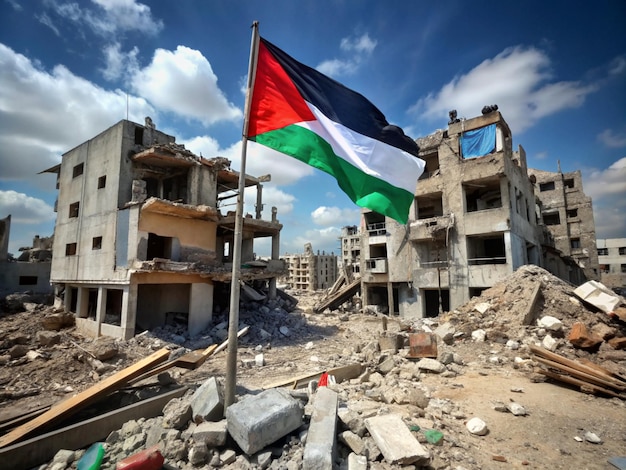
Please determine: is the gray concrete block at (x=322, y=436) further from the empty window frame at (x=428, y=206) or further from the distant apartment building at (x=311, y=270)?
the distant apartment building at (x=311, y=270)

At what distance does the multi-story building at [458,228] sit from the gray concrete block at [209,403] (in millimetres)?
19702

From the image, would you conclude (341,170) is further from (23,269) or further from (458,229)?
(23,269)

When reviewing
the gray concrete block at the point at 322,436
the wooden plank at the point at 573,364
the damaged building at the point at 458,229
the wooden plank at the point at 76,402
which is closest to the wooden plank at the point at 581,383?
the wooden plank at the point at 573,364

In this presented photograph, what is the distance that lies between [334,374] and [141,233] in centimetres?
1160

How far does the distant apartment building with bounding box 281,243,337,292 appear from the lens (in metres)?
52.5

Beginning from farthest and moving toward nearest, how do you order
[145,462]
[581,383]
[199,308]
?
[199,308] < [581,383] < [145,462]

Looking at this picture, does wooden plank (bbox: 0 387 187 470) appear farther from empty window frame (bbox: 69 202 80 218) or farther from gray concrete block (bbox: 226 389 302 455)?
empty window frame (bbox: 69 202 80 218)

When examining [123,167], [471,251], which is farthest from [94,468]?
[471,251]

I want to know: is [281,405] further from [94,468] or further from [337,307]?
[337,307]

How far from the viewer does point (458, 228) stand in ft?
72.1

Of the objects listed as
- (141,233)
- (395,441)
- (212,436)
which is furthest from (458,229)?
(212,436)

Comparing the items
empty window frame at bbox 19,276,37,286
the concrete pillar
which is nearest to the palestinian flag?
the concrete pillar

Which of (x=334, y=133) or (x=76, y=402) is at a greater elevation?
(x=334, y=133)

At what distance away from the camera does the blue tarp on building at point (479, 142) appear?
21763mm
